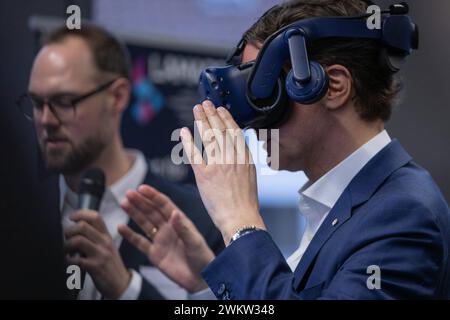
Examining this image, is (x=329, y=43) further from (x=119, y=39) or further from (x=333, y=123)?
(x=119, y=39)

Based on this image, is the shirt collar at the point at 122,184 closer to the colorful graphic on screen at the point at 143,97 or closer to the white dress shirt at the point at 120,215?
the white dress shirt at the point at 120,215

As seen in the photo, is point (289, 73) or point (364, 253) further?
point (289, 73)

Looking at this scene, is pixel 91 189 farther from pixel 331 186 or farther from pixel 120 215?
pixel 331 186

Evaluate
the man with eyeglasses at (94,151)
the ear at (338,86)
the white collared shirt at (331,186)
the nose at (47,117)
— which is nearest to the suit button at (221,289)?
the white collared shirt at (331,186)

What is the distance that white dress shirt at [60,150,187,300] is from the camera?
218cm

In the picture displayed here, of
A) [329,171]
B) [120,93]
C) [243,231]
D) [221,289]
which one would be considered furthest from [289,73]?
[120,93]

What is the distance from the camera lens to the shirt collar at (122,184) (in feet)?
7.14

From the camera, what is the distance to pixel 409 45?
5.02ft

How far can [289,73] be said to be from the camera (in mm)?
1443

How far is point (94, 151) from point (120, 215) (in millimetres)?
216

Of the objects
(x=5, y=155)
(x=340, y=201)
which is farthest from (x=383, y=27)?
(x=5, y=155)

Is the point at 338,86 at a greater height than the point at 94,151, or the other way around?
the point at 338,86
